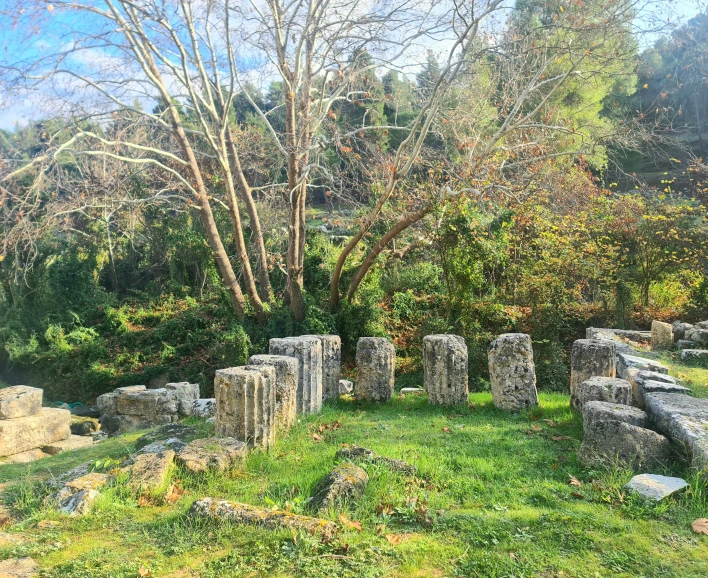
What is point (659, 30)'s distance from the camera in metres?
10.9

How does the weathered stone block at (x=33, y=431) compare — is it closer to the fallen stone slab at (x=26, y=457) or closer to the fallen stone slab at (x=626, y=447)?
the fallen stone slab at (x=26, y=457)

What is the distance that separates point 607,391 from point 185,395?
9.34 m

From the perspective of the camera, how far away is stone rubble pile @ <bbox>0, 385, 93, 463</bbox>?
1009 centimetres

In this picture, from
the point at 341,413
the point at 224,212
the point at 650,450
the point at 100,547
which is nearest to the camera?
the point at 100,547

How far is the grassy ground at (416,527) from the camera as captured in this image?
3.71m

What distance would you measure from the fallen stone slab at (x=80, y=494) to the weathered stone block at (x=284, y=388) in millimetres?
2419

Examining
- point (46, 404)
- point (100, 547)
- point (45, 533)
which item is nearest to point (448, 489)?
point (100, 547)

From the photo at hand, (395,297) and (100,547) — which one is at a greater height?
(395,297)

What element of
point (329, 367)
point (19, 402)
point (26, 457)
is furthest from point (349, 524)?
point (19, 402)

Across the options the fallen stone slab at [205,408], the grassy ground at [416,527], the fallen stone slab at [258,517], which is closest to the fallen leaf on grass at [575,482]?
the grassy ground at [416,527]

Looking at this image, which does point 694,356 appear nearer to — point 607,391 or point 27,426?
point 607,391

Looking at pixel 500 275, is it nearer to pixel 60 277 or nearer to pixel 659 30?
pixel 659 30

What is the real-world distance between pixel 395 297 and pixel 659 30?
8.23 meters

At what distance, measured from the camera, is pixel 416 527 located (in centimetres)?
431
